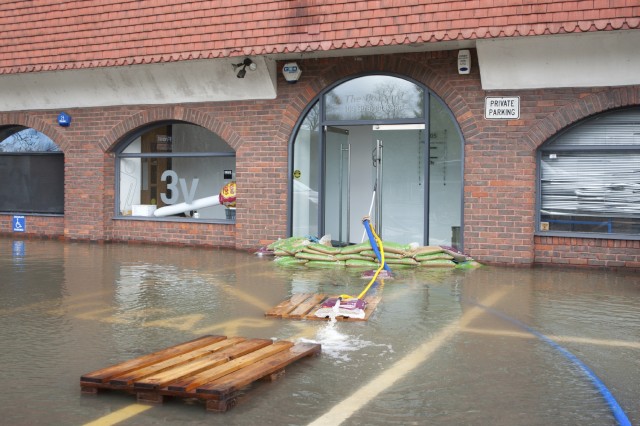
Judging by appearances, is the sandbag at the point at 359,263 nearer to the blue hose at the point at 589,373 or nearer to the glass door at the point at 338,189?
the glass door at the point at 338,189

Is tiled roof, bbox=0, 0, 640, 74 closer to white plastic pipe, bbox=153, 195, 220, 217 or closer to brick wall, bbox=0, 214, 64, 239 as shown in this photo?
white plastic pipe, bbox=153, 195, 220, 217

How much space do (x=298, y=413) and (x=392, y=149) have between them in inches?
416

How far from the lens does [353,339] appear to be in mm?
7066

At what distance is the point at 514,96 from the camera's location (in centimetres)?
1305

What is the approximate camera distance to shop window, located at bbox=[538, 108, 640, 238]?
12.7 m

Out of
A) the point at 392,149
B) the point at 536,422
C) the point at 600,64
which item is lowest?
the point at 536,422

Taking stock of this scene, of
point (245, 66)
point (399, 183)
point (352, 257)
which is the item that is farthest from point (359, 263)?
point (245, 66)

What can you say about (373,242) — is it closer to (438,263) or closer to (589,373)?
(438,263)

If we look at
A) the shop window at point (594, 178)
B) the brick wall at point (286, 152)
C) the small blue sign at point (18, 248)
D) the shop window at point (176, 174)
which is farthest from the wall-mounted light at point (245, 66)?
the shop window at point (594, 178)

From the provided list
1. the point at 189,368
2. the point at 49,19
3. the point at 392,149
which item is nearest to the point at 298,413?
the point at 189,368

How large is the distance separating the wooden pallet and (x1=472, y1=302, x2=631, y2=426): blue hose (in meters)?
2.06

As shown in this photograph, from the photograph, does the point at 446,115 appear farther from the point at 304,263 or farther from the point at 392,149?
the point at 304,263

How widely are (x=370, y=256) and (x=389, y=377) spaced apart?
709cm

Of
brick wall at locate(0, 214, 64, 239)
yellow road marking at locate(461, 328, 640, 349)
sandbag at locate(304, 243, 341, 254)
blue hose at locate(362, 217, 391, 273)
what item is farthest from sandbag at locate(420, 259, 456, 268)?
brick wall at locate(0, 214, 64, 239)
